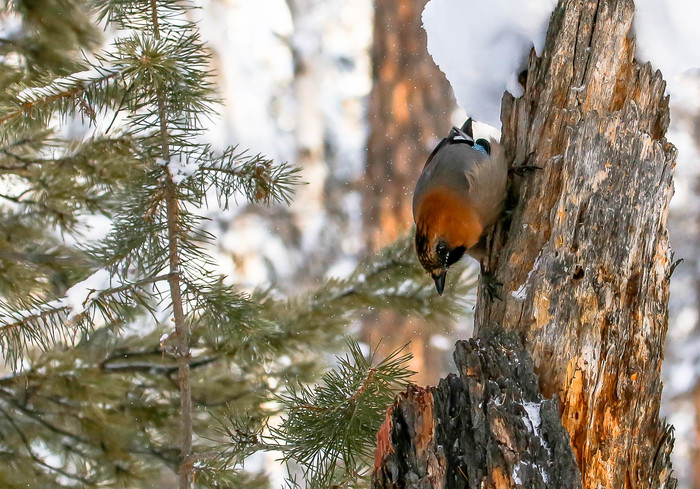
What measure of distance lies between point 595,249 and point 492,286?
0.34m

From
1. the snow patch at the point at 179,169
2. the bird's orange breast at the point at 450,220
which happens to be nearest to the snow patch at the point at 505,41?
the bird's orange breast at the point at 450,220

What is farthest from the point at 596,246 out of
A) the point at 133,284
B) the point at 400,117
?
the point at 400,117

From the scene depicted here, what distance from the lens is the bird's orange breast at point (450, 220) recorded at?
7.77 feet

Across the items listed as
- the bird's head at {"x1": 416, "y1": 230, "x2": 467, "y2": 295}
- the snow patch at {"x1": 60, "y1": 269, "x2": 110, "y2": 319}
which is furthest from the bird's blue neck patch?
the snow patch at {"x1": 60, "y1": 269, "x2": 110, "y2": 319}

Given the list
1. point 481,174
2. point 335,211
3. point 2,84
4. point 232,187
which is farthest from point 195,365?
point 335,211

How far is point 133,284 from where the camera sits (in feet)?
8.12

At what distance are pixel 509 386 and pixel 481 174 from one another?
0.80 m

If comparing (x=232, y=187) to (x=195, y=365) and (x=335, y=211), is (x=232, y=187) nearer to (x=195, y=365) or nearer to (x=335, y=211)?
(x=195, y=365)

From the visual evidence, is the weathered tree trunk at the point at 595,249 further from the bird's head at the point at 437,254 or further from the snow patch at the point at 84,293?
the snow patch at the point at 84,293

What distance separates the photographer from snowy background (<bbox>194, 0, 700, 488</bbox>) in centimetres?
730

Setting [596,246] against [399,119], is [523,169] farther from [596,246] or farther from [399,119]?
[399,119]

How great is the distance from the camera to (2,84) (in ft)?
11.1

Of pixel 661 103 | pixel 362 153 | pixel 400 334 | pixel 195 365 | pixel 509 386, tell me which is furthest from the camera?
pixel 362 153

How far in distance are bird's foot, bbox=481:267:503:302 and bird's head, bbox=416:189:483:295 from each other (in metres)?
0.16
